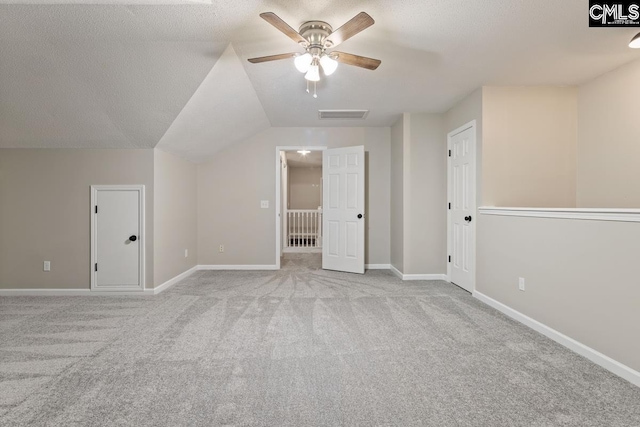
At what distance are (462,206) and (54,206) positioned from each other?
5207mm

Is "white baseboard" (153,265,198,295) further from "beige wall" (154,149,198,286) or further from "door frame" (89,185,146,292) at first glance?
"door frame" (89,185,146,292)

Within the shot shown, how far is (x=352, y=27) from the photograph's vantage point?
2.11m

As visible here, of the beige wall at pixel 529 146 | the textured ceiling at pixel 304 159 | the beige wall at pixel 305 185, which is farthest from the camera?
the beige wall at pixel 305 185

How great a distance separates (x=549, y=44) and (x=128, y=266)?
5.02 meters

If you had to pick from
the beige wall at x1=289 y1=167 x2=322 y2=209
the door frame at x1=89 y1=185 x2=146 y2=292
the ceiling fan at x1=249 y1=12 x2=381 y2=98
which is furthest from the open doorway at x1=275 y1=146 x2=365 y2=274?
the beige wall at x1=289 y1=167 x2=322 y2=209

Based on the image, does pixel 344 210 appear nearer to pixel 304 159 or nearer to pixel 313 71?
pixel 313 71

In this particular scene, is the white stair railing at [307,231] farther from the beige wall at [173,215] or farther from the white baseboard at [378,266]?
the beige wall at [173,215]

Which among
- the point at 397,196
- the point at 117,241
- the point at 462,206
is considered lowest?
the point at 117,241

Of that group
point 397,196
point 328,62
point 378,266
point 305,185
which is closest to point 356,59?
point 328,62

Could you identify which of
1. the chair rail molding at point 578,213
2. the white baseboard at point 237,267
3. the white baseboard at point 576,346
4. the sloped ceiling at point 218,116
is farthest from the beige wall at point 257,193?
the white baseboard at point 576,346

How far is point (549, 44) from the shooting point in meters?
2.72

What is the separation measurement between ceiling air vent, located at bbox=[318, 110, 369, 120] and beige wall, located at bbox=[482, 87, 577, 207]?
1670mm

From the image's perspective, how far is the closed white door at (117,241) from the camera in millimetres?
3969

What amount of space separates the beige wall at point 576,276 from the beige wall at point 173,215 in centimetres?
406
